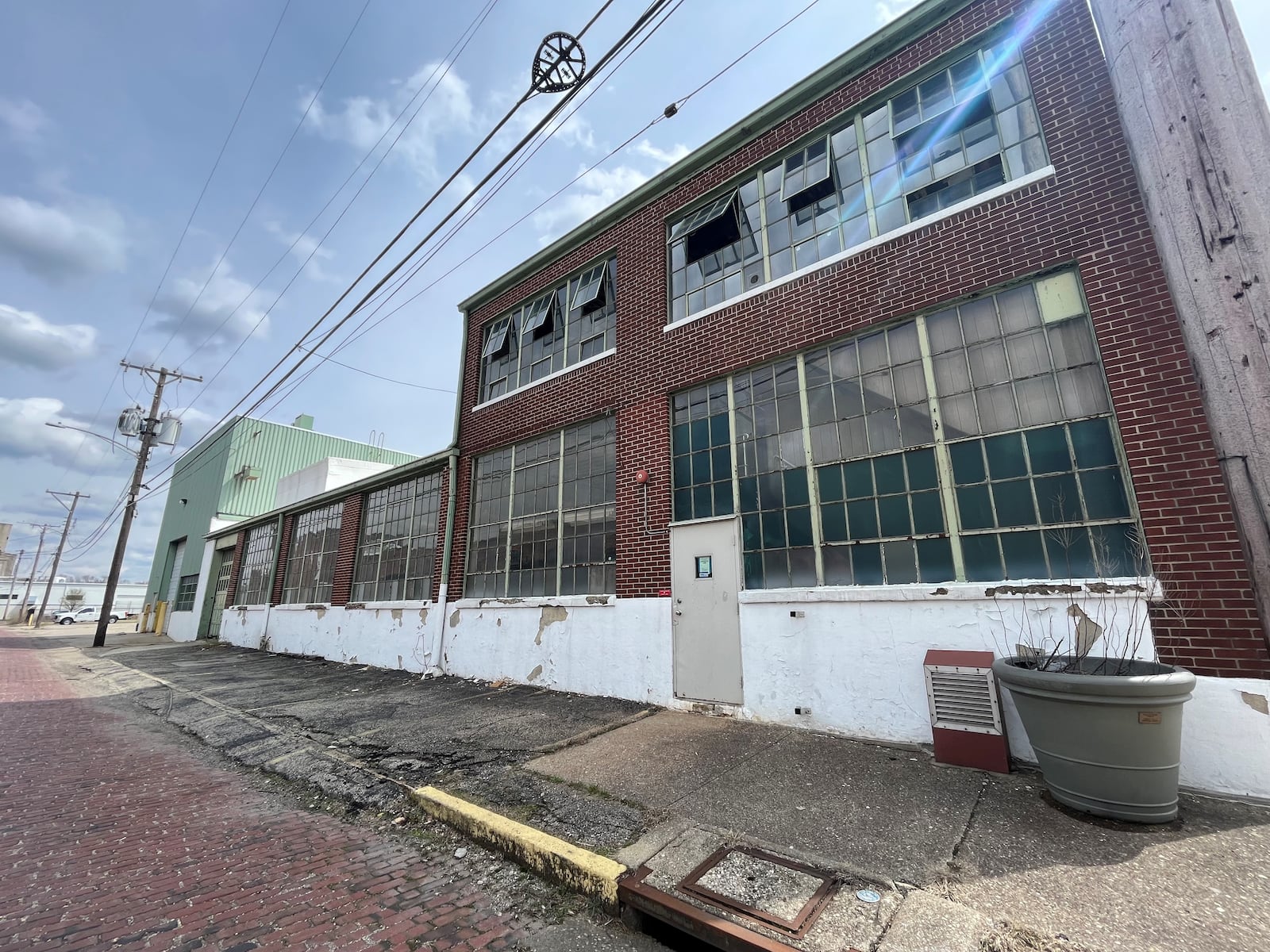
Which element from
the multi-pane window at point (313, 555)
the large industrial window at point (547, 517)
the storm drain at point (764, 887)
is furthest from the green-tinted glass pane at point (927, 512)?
the multi-pane window at point (313, 555)

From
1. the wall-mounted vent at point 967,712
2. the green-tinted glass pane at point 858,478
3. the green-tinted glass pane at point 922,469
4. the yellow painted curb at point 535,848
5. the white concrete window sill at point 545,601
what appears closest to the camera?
the yellow painted curb at point 535,848

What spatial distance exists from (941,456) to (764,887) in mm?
4299

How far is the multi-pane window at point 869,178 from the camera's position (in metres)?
5.80

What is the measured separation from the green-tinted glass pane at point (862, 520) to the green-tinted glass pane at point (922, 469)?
0.48 meters

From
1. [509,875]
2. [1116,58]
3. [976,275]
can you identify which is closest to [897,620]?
[976,275]

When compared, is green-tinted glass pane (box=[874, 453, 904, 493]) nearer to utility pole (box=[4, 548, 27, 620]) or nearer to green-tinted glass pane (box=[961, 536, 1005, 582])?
green-tinted glass pane (box=[961, 536, 1005, 582])

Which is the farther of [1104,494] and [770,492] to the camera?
[770,492]

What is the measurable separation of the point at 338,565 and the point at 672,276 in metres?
12.3

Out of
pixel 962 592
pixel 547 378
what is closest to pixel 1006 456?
pixel 962 592

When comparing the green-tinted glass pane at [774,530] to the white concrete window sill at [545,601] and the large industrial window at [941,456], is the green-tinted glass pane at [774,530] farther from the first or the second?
the white concrete window sill at [545,601]

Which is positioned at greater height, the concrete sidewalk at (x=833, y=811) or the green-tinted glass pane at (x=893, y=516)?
the green-tinted glass pane at (x=893, y=516)

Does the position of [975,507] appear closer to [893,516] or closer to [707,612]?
[893,516]

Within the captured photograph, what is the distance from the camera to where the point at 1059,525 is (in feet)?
15.6

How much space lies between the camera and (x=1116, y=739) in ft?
10.8
